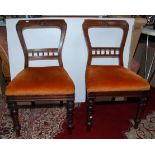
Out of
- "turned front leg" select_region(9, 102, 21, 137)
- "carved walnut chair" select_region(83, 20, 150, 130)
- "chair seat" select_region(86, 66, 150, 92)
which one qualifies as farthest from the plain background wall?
"turned front leg" select_region(9, 102, 21, 137)

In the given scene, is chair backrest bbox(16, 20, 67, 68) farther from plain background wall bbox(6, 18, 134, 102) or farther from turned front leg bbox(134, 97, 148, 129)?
turned front leg bbox(134, 97, 148, 129)

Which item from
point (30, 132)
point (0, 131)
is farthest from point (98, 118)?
point (0, 131)

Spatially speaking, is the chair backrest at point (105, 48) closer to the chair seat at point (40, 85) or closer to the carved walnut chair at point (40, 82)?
the carved walnut chair at point (40, 82)

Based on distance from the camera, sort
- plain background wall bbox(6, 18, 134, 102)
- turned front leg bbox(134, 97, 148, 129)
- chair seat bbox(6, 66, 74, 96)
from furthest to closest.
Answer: plain background wall bbox(6, 18, 134, 102) → turned front leg bbox(134, 97, 148, 129) → chair seat bbox(6, 66, 74, 96)

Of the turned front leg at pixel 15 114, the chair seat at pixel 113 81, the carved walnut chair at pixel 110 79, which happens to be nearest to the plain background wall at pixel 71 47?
the carved walnut chair at pixel 110 79

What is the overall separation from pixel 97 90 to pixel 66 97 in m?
0.23

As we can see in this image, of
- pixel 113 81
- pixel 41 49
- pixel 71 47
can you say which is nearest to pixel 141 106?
pixel 113 81

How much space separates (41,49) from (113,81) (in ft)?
2.15

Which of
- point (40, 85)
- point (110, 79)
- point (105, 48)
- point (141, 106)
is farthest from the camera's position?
point (105, 48)

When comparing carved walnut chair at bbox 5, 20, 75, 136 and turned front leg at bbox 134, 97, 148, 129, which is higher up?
carved walnut chair at bbox 5, 20, 75, 136

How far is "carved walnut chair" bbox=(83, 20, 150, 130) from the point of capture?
162 centimetres

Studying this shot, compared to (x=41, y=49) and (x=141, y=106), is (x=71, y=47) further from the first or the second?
(x=141, y=106)

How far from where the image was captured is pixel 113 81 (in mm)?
1638
